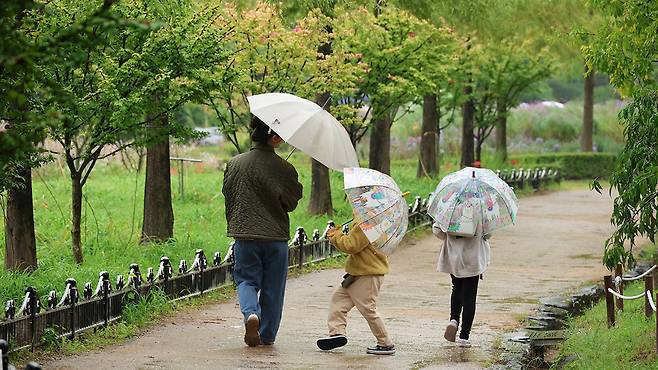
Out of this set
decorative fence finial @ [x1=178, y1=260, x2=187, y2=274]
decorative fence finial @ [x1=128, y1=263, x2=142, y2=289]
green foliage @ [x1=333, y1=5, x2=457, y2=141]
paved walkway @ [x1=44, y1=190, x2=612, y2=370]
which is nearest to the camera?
paved walkway @ [x1=44, y1=190, x2=612, y2=370]

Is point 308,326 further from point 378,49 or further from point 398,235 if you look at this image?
point 378,49

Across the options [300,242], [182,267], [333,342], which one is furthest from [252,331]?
[300,242]

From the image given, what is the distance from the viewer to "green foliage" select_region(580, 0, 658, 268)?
9492mm

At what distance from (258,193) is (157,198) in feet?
20.0

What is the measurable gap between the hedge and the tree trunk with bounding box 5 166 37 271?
2680cm

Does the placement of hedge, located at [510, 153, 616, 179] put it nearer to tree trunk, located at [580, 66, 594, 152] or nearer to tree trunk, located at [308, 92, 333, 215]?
tree trunk, located at [580, 66, 594, 152]

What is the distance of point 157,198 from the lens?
50.6ft

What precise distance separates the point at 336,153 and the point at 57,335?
264 centimetres

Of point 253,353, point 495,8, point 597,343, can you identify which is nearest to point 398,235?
point 253,353

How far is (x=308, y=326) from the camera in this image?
1117cm

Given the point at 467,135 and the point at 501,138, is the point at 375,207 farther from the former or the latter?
the point at 501,138

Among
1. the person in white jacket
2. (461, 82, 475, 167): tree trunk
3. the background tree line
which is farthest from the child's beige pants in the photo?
(461, 82, 475, 167): tree trunk

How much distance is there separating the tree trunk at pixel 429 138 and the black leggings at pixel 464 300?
1928cm

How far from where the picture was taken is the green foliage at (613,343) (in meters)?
9.54
